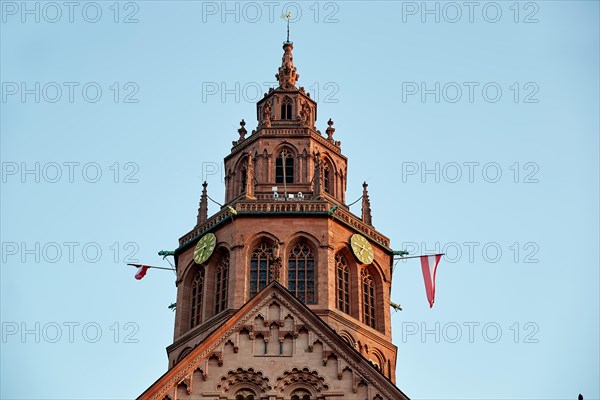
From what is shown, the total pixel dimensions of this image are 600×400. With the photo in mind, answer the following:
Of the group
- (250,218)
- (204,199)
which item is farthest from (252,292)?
(204,199)

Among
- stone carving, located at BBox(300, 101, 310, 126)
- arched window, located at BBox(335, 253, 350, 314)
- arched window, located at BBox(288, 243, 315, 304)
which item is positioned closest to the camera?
arched window, located at BBox(288, 243, 315, 304)

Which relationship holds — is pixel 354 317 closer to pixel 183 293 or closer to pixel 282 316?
→ pixel 183 293

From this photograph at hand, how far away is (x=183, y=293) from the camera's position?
202ft

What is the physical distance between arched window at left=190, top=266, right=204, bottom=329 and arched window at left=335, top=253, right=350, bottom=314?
6.57 meters

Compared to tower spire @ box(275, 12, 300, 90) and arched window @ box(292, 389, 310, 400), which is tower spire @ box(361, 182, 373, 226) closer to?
tower spire @ box(275, 12, 300, 90)

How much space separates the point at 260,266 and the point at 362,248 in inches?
210

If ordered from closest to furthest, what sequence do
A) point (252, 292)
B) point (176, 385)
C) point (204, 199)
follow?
point (176, 385), point (252, 292), point (204, 199)

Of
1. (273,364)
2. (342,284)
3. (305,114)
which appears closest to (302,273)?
(342,284)

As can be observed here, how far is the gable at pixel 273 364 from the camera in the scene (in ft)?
135

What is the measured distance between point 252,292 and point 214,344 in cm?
1618

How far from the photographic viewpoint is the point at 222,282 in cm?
5981

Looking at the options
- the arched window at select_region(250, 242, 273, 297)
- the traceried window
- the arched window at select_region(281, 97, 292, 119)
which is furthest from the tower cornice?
the arched window at select_region(281, 97, 292, 119)

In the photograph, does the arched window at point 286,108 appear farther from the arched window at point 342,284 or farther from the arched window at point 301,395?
the arched window at point 301,395

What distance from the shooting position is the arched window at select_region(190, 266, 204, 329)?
6029 centimetres
